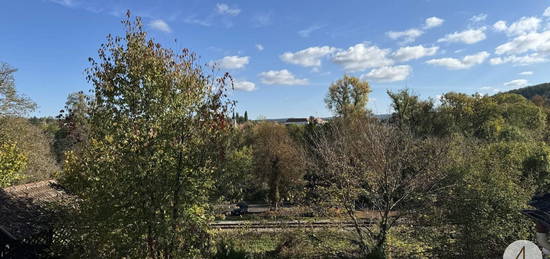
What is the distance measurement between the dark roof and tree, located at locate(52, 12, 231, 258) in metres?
5.03

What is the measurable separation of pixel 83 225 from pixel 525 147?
2777cm

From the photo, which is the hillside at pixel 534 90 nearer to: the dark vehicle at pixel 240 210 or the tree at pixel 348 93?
the tree at pixel 348 93

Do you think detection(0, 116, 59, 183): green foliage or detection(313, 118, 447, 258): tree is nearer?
detection(313, 118, 447, 258): tree

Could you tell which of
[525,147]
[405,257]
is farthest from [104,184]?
[525,147]

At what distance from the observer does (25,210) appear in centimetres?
1130

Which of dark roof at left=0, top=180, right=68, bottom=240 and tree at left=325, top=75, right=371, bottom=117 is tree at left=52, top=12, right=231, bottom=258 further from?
tree at left=325, top=75, right=371, bottom=117

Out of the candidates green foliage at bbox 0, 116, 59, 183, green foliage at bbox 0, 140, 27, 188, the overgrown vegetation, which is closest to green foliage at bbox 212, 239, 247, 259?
the overgrown vegetation

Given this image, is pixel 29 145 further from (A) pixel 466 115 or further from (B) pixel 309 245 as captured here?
(A) pixel 466 115

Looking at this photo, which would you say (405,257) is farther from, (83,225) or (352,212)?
(83,225)

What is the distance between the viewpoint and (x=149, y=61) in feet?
21.2

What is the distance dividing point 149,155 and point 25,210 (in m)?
→ 8.22

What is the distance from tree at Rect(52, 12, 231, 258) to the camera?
6125 mm

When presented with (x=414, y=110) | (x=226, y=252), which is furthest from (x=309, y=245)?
(x=414, y=110)

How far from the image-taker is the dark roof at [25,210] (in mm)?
10188
